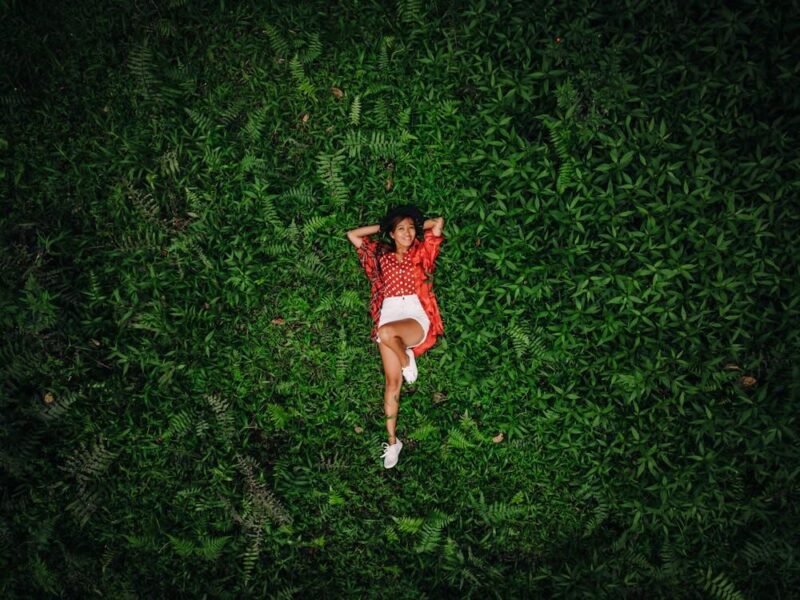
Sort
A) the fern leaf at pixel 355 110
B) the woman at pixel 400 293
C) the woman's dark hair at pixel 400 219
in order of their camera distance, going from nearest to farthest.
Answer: the woman's dark hair at pixel 400 219
the woman at pixel 400 293
the fern leaf at pixel 355 110

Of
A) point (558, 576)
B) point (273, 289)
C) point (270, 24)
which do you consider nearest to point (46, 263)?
point (273, 289)

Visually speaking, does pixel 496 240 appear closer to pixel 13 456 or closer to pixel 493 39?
pixel 493 39

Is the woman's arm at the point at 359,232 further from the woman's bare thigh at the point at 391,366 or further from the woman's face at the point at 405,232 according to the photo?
the woman's bare thigh at the point at 391,366

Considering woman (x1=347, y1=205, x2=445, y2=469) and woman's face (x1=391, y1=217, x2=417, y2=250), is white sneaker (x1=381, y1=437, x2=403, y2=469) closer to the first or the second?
woman (x1=347, y1=205, x2=445, y2=469)

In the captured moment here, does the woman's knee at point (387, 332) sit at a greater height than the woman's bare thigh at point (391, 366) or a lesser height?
greater

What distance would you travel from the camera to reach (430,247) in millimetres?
4512

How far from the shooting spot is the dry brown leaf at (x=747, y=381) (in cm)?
443

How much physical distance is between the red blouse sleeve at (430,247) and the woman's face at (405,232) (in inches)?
6.3

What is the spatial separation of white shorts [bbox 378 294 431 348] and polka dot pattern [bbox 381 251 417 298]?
0.07 metres

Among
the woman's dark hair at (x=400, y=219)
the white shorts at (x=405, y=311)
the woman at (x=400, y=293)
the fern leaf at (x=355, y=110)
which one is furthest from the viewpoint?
the fern leaf at (x=355, y=110)

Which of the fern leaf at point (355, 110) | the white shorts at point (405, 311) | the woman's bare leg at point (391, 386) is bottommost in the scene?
the woman's bare leg at point (391, 386)

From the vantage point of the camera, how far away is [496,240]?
4.72m

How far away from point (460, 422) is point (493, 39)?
4225mm

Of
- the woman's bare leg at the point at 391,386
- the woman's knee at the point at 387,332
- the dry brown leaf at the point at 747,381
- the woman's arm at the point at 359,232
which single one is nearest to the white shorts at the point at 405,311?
the woman's knee at the point at 387,332
